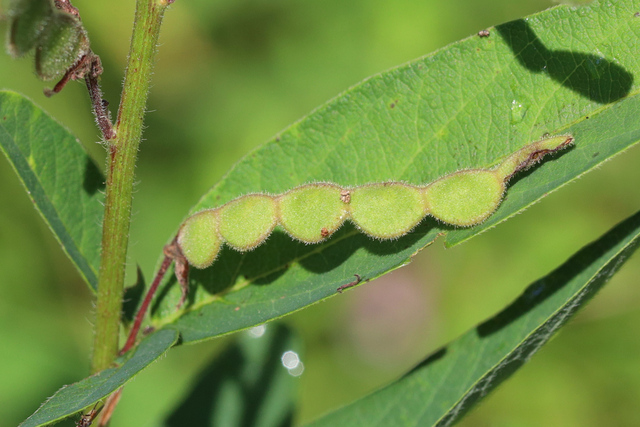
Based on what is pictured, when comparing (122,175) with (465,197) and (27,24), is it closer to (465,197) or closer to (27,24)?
(27,24)

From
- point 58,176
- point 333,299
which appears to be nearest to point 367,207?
point 58,176

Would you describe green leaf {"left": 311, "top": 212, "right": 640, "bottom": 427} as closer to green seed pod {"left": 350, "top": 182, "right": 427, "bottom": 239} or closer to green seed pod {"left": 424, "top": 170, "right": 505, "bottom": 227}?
green seed pod {"left": 424, "top": 170, "right": 505, "bottom": 227}

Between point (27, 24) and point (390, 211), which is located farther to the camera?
point (390, 211)

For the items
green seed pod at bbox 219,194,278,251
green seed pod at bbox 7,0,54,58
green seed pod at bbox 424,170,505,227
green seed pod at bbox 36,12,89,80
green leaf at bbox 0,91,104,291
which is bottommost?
green seed pod at bbox 424,170,505,227

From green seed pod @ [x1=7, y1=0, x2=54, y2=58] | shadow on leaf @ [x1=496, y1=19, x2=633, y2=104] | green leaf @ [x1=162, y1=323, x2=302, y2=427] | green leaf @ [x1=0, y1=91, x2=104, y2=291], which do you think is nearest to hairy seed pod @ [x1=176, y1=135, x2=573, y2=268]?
shadow on leaf @ [x1=496, y1=19, x2=633, y2=104]

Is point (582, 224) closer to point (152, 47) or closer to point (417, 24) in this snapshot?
point (417, 24)

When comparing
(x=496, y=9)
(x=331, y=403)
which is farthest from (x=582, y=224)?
(x=331, y=403)
